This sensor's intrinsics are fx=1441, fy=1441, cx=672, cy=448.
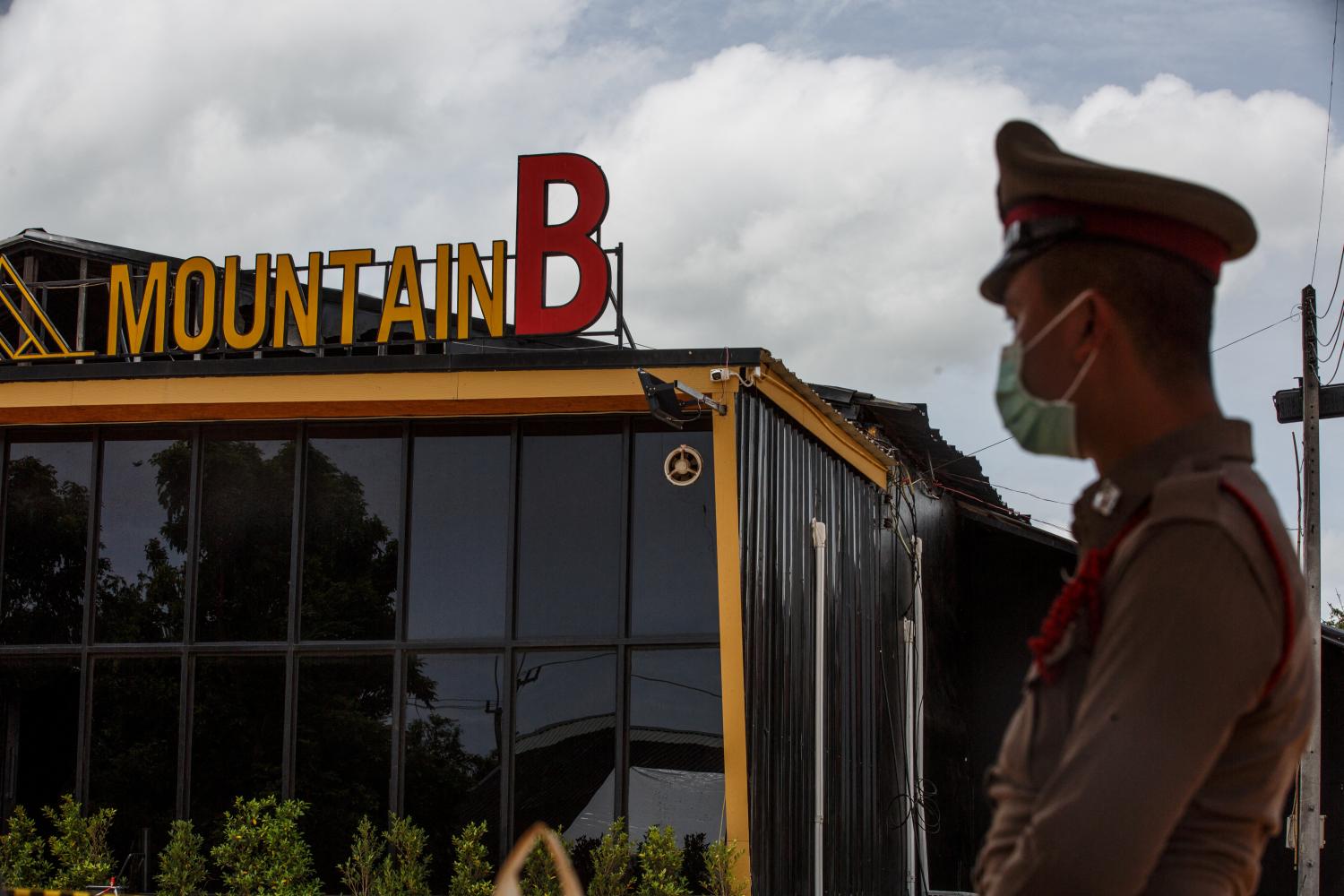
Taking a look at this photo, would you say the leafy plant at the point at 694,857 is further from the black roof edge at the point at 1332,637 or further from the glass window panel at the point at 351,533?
the black roof edge at the point at 1332,637

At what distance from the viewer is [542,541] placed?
10.2 meters

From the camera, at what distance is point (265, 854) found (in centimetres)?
979

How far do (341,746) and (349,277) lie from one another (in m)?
3.44

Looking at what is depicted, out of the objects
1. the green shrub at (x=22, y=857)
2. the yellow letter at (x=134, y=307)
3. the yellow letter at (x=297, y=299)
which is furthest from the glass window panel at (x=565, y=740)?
the yellow letter at (x=134, y=307)

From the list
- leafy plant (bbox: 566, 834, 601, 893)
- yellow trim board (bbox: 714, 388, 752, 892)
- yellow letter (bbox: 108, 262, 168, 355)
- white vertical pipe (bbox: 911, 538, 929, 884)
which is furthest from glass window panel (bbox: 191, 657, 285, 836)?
white vertical pipe (bbox: 911, 538, 929, 884)

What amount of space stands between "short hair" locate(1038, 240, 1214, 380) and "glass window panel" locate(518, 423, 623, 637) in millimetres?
8546

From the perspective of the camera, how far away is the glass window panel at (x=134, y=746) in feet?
33.9

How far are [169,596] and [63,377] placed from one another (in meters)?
1.77

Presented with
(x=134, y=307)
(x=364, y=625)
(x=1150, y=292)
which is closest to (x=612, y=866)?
(x=364, y=625)

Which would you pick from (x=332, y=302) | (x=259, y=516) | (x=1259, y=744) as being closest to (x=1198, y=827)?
(x=1259, y=744)

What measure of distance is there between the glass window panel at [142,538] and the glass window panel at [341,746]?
48.7 inches

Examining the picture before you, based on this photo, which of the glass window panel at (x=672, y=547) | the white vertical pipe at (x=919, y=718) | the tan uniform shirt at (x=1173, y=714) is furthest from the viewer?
the white vertical pipe at (x=919, y=718)

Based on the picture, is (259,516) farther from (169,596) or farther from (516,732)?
(516,732)

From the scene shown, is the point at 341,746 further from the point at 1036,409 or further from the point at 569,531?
the point at 1036,409
